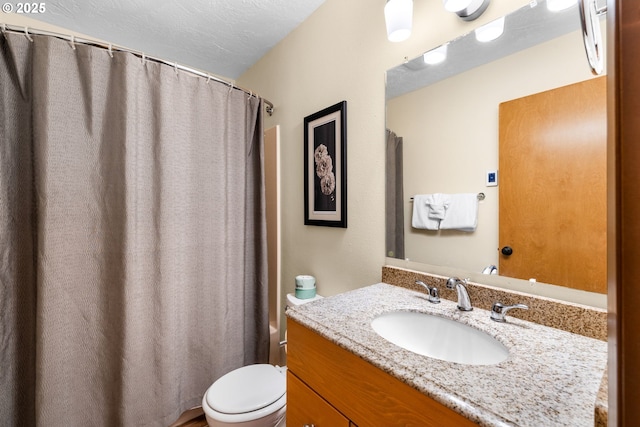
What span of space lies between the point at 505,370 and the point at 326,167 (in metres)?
1.21

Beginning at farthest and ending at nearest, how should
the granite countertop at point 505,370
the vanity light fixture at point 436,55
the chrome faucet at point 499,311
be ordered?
the vanity light fixture at point 436,55, the chrome faucet at point 499,311, the granite countertop at point 505,370

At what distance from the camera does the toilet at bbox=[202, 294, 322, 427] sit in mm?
1097

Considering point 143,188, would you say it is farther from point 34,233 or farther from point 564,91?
point 564,91

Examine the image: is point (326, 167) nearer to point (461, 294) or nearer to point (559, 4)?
point (461, 294)

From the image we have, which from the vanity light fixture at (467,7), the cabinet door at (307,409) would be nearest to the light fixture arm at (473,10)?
the vanity light fixture at (467,7)

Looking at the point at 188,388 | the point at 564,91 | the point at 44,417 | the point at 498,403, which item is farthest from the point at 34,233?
the point at 564,91

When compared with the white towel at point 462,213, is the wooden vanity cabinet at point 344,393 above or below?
below

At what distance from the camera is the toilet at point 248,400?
1097 mm

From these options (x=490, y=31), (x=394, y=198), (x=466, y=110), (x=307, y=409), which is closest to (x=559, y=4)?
(x=490, y=31)

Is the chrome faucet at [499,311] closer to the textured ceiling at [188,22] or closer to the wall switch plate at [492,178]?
the wall switch plate at [492,178]

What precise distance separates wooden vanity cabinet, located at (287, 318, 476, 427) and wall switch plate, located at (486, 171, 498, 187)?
74 centimetres

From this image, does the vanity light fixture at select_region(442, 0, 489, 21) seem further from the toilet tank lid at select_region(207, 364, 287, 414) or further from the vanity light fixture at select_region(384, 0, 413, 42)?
the toilet tank lid at select_region(207, 364, 287, 414)

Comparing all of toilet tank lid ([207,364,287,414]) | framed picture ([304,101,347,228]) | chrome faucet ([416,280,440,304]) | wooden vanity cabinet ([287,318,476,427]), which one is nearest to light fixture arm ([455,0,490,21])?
framed picture ([304,101,347,228])

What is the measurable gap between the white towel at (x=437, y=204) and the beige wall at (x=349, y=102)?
0.77 ft
